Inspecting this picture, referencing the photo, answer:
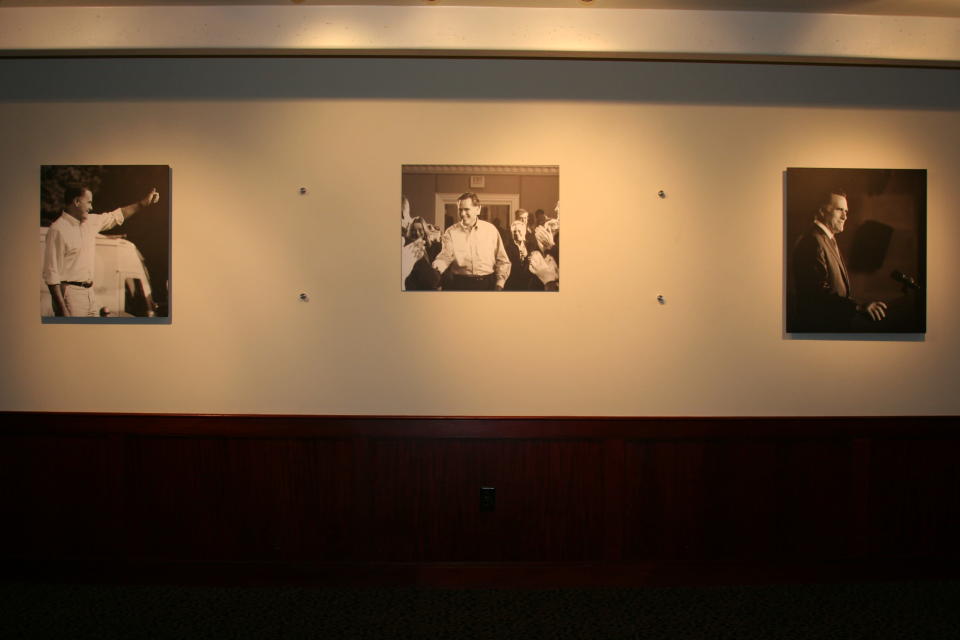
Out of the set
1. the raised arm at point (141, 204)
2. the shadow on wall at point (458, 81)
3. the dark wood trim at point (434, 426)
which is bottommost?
the dark wood trim at point (434, 426)

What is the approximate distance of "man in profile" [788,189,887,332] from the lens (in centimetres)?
297

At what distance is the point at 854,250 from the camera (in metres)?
2.97


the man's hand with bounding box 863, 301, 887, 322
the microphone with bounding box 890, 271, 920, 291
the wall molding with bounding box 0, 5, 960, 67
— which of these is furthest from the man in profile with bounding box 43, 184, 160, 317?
the microphone with bounding box 890, 271, 920, 291

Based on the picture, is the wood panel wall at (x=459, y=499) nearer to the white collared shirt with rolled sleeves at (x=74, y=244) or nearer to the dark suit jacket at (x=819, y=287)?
the dark suit jacket at (x=819, y=287)

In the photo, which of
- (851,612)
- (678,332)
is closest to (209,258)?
(678,332)

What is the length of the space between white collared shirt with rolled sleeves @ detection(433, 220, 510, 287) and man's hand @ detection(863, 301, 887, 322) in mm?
1987

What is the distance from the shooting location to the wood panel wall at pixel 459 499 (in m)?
2.93

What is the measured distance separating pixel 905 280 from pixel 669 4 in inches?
77.6

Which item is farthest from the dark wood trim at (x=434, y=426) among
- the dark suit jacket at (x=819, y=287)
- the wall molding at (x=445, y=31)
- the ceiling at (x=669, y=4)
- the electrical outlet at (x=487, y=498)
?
the ceiling at (x=669, y=4)

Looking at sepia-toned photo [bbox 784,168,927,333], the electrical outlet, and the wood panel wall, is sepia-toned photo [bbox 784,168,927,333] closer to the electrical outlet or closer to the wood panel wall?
the wood panel wall

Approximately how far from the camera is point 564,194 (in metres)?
2.99

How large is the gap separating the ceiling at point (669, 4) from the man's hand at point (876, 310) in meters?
1.54

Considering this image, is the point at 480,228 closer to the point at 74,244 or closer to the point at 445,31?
the point at 445,31

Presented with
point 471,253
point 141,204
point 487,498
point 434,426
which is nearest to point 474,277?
point 471,253
